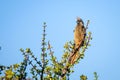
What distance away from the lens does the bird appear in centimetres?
963

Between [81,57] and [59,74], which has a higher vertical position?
[81,57]

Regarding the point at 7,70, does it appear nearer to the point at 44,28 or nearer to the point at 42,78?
the point at 42,78

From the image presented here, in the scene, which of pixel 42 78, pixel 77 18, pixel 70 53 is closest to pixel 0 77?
pixel 42 78

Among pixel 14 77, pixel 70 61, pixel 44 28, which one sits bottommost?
pixel 14 77

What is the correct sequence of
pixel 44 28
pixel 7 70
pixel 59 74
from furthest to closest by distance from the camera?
pixel 44 28, pixel 59 74, pixel 7 70

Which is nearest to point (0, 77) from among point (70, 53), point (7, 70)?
point (7, 70)

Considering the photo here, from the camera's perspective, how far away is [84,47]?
31.9ft

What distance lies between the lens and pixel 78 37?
1029cm

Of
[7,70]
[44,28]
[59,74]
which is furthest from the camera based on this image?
[44,28]

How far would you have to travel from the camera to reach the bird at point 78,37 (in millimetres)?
9631

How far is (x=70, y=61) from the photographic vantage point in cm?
961

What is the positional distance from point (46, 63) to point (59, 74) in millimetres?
798

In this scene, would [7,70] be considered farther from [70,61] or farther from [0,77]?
[70,61]

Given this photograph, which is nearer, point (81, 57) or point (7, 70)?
point (7, 70)
